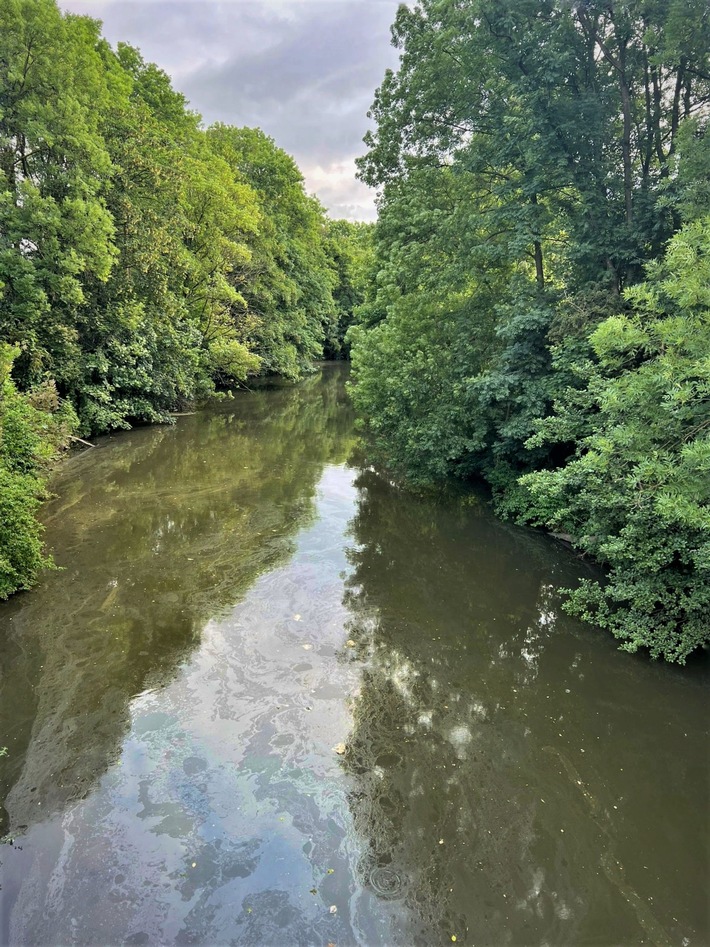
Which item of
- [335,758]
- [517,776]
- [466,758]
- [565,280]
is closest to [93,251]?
[565,280]

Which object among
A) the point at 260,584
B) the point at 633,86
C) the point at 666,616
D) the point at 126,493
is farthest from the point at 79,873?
the point at 633,86

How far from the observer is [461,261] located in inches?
462

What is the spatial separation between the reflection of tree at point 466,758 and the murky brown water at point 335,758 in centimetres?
2

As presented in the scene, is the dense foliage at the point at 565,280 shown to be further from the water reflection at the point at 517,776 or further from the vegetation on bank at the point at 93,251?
the vegetation on bank at the point at 93,251

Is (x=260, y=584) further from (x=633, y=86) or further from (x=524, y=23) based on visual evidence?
(x=633, y=86)

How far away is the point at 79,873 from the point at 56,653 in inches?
121

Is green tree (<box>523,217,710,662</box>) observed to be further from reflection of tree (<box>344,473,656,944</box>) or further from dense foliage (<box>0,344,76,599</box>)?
dense foliage (<box>0,344,76,599</box>)

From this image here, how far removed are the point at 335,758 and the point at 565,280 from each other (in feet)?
30.9

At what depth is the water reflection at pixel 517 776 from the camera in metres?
3.96

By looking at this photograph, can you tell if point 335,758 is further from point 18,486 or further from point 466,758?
point 18,486

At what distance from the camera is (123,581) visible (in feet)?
27.7

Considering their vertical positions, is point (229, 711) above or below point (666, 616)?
below

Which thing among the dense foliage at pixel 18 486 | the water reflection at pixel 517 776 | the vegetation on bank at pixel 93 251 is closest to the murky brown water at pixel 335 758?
the water reflection at pixel 517 776

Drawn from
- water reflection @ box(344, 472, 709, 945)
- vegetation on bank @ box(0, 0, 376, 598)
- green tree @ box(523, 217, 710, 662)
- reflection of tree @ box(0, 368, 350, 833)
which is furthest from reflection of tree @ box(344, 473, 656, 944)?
vegetation on bank @ box(0, 0, 376, 598)
